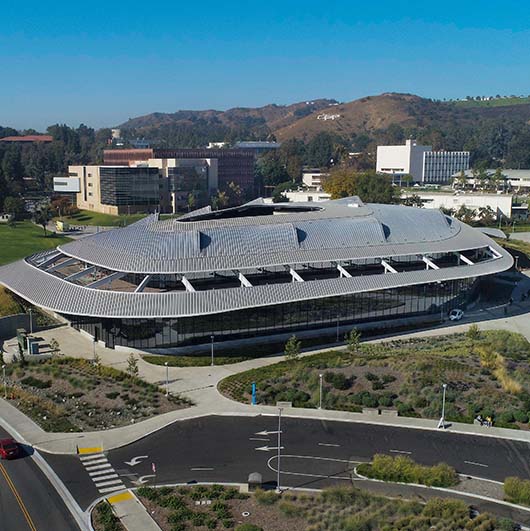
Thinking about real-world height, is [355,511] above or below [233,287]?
below

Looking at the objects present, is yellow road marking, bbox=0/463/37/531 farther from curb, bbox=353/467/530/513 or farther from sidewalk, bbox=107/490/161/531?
curb, bbox=353/467/530/513

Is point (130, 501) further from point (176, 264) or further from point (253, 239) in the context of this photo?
point (253, 239)

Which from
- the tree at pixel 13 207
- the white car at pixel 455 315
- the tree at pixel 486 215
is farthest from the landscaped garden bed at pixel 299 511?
the tree at pixel 13 207

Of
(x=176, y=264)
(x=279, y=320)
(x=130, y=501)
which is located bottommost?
(x=130, y=501)

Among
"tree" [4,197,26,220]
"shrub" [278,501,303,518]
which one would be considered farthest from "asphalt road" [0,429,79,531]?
"tree" [4,197,26,220]

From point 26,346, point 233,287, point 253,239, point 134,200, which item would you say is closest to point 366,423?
point 233,287
